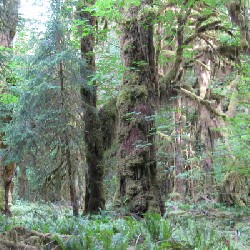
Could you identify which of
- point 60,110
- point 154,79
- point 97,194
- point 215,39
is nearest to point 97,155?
point 97,194

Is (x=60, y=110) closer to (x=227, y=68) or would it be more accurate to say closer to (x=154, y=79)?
(x=154, y=79)

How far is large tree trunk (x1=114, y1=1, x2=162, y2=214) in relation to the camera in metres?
8.73

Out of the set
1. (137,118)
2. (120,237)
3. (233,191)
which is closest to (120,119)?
(137,118)

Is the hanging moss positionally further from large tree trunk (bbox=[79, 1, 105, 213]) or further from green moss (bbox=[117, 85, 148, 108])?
green moss (bbox=[117, 85, 148, 108])

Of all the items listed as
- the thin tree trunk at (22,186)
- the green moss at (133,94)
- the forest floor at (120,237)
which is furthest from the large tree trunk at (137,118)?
the thin tree trunk at (22,186)

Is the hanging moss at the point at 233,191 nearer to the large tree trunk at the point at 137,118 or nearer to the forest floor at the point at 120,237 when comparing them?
the forest floor at the point at 120,237

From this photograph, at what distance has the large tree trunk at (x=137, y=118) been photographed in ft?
28.6

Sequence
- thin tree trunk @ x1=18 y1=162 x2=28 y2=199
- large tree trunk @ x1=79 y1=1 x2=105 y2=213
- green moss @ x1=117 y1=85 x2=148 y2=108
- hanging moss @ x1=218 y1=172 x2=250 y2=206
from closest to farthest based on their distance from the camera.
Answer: green moss @ x1=117 y1=85 x2=148 y2=108 → large tree trunk @ x1=79 y1=1 x2=105 y2=213 → hanging moss @ x1=218 y1=172 x2=250 y2=206 → thin tree trunk @ x1=18 y1=162 x2=28 y2=199

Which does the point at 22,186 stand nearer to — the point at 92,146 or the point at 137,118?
the point at 92,146

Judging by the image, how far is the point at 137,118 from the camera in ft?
29.8

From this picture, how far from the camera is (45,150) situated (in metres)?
10.8

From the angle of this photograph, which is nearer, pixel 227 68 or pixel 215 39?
pixel 215 39

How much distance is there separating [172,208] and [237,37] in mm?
6723

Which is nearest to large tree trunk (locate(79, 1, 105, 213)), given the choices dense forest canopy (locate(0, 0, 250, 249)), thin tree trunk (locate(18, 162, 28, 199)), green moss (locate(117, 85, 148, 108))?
dense forest canopy (locate(0, 0, 250, 249))
